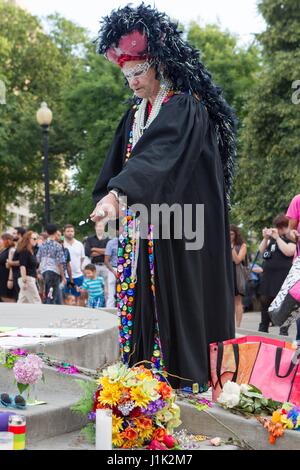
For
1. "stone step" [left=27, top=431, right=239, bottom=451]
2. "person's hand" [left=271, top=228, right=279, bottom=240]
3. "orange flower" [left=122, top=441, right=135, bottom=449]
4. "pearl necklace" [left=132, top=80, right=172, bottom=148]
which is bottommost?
"stone step" [left=27, top=431, right=239, bottom=451]

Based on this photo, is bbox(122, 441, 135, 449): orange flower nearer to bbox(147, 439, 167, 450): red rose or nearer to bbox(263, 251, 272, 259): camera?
bbox(147, 439, 167, 450): red rose

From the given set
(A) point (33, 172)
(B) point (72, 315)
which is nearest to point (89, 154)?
(A) point (33, 172)

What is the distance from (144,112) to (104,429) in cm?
196

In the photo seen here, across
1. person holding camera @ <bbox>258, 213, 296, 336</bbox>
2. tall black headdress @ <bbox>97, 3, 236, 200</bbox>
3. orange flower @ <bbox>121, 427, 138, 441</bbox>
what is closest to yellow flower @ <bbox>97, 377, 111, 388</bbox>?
orange flower @ <bbox>121, 427, 138, 441</bbox>

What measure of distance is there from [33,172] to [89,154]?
22.0ft

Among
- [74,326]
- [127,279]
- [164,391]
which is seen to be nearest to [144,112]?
[127,279]

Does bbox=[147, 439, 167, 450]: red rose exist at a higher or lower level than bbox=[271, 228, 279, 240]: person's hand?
lower

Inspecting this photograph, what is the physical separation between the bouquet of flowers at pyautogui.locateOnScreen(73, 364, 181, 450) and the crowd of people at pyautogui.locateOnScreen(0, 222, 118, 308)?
8884mm

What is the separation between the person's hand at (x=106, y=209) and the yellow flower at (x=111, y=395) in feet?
2.84

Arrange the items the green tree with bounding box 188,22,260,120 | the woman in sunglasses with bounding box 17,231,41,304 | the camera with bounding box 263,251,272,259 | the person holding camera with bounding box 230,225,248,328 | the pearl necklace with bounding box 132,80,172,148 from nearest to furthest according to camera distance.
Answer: the pearl necklace with bounding box 132,80,172,148 → the camera with bounding box 263,251,272,259 → the person holding camera with bounding box 230,225,248,328 → the woman in sunglasses with bounding box 17,231,41,304 → the green tree with bounding box 188,22,260,120

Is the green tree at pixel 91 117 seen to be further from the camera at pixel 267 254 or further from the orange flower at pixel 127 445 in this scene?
the orange flower at pixel 127 445

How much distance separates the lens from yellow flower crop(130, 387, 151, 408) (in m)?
3.72

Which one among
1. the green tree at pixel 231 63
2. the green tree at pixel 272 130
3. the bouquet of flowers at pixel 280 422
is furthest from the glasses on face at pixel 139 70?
the green tree at pixel 231 63

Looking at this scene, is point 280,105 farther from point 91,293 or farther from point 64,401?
point 64,401
